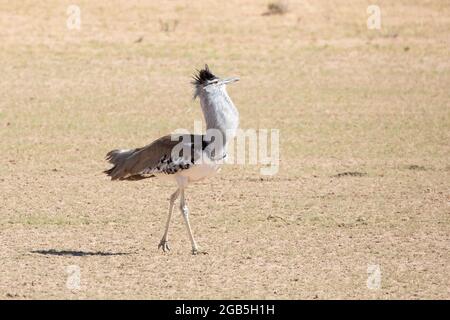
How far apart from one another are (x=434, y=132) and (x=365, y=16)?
38.8 feet

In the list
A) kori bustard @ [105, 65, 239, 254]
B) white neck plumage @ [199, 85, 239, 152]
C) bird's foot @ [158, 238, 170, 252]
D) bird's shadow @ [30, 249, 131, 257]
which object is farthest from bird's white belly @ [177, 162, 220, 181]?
bird's shadow @ [30, 249, 131, 257]

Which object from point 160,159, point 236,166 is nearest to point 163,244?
point 160,159

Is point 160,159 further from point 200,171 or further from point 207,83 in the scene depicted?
point 207,83

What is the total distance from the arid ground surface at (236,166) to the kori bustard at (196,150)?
2.17 feet

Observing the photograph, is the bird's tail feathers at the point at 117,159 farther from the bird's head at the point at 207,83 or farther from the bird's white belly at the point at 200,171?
the bird's head at the point at 207,83

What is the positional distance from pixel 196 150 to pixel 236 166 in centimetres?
441

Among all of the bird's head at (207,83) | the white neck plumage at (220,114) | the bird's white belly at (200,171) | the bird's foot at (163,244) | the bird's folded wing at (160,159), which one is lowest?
the bird's foot at (163,244)

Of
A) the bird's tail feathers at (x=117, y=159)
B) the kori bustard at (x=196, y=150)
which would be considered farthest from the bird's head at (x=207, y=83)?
the bird's tail feathers at (x=117, y=159)

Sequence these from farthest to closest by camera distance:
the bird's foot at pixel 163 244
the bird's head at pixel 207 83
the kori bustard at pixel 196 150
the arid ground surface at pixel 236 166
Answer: the bird's foot at pixel 163 244 < the bird's head at pixel 207 83 < the kori bustard at pixel 196 150 < the arid ground surface at pixel 236 166

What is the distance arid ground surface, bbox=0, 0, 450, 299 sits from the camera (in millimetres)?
7906

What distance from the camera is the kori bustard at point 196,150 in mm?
8125

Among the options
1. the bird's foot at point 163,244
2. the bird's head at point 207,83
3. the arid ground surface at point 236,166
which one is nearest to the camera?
the arid ground surface at point 236,166

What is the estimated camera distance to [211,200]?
10.6 meters
